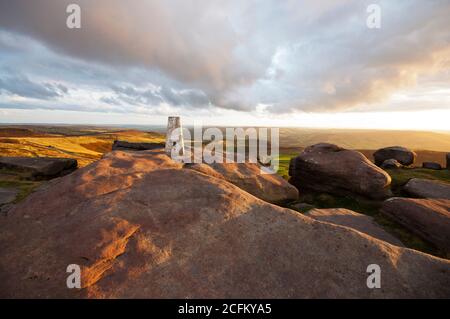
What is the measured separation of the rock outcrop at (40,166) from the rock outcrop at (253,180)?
66.0 feet

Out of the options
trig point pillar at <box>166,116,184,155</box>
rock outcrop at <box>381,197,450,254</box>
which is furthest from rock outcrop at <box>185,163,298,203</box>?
rock outcrop at <box>381,197,450,254</box>

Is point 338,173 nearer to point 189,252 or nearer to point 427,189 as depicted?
point 427,189

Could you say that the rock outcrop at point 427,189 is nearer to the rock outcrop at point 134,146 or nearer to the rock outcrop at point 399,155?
the rock outcrop at point 399,155

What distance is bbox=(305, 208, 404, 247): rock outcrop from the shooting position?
1141cm

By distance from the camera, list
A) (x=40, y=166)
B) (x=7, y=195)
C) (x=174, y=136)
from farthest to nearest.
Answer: (x=40, y=166), (x=174, y=136), (x=7, y=195)

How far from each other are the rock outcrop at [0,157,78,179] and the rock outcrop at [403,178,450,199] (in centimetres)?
3486

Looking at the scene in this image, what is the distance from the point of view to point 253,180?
16.2 m

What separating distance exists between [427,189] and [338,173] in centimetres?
Result: 617

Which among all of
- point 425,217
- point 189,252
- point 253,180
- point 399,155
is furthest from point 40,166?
point 399,155

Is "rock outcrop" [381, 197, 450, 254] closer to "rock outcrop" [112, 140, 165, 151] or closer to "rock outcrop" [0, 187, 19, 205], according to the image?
"rock outcrop" [0, 187, 19, 205]

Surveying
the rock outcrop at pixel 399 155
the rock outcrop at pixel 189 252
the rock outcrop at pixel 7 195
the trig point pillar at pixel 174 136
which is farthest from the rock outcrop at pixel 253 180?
the rock outcrop at pixel 399 155

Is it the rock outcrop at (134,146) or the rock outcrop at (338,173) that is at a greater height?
the rock outcrop at (134,146)

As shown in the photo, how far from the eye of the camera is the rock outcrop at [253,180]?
15664 mm

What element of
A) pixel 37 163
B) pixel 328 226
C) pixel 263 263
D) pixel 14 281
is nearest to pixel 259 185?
pixel 328 226
